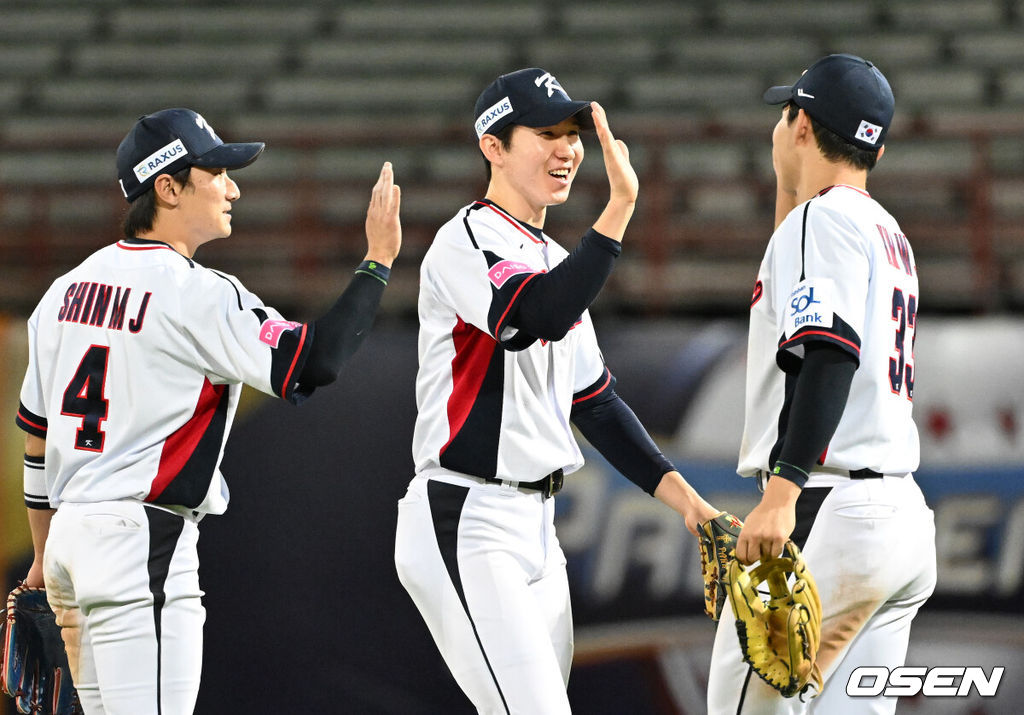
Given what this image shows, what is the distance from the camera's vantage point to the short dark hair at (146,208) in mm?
3230

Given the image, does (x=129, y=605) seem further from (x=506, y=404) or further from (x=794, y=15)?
(x=794, y=15)

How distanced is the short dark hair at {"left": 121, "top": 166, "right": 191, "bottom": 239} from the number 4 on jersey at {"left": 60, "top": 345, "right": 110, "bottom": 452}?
0.39 metres

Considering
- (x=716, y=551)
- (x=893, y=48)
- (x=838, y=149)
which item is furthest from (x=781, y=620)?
(x=893, y=48)

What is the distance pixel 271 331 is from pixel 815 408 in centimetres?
129

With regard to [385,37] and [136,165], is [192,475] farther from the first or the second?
[385,37]

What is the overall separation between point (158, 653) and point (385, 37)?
8.64 metres

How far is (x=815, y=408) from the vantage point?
2705 mm

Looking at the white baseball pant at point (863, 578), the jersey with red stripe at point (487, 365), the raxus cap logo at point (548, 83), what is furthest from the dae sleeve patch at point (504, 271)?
the white baseball pant at point (863, 578)

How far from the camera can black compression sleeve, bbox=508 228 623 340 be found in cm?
289

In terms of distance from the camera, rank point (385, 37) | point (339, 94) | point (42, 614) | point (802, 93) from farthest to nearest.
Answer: point (385, 37) < point (339, 94) < point (42, 614) < point (802, 93)

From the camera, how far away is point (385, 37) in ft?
35.6

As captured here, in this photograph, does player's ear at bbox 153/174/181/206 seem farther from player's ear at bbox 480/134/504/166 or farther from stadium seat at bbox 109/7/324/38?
stadium seat at bbox 109/7/324/38

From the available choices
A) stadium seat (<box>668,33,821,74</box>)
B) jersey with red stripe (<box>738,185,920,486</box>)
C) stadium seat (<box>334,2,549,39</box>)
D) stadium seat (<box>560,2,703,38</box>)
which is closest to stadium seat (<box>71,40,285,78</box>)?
stadium seat (<box>334,2,549,39</box>)

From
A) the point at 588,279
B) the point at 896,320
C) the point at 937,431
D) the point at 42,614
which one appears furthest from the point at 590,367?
the point at 937,431
